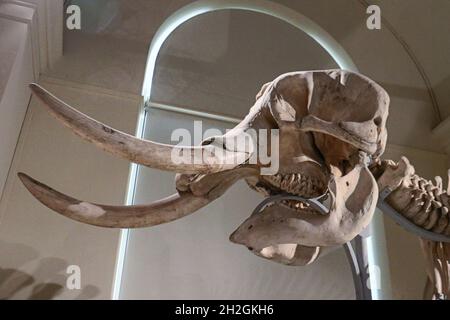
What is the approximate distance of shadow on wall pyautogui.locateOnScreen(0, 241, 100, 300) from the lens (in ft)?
4.76

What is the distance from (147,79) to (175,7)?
509 mm

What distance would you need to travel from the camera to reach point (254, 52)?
95.0 inches

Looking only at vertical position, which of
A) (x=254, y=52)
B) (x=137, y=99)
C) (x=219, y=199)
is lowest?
(x=219, y=199)

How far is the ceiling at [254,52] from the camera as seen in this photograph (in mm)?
2066

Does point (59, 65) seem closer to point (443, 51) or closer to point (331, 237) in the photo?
point (331, 237)

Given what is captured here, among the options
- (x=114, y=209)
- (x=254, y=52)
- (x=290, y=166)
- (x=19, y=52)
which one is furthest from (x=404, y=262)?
(x=19, y=52)

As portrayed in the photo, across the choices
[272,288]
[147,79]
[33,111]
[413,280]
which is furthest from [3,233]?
[413,280]

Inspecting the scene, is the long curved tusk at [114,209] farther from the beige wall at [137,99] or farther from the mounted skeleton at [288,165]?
the beige wall at [137,99]

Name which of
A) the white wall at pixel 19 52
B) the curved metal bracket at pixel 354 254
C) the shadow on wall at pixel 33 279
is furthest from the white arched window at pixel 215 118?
the curved metal bracket at pixel 354 254

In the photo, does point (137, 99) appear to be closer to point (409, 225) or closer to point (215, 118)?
point (215, 118)

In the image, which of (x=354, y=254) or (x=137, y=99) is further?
(x=137, y=99)

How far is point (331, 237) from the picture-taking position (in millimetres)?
760

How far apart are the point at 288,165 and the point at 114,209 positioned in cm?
36
